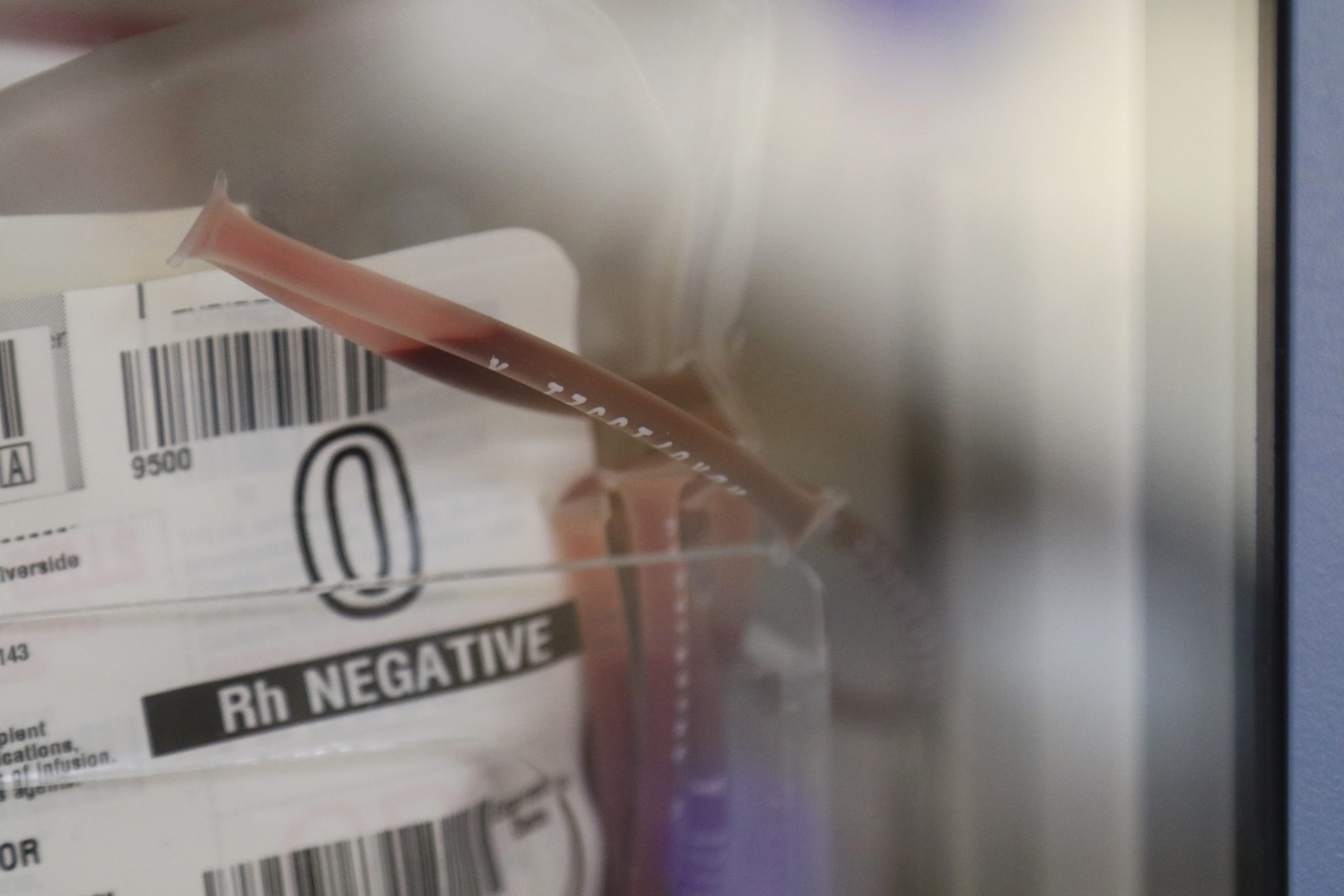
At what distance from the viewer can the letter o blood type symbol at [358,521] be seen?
364 mm

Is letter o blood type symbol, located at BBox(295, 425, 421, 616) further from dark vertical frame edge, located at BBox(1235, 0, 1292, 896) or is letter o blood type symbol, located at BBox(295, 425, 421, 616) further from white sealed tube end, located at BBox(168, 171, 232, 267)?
dark vertical frame edge, located at BBox(1235, 0, 1292, 896)

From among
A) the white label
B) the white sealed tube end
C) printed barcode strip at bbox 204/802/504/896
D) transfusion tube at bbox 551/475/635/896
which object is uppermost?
the white sealed tube end

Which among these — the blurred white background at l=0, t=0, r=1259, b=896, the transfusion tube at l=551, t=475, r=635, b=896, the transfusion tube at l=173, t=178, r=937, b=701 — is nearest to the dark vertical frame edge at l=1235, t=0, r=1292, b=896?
the blurred white background at l=0, t=0, r=1259, b=896

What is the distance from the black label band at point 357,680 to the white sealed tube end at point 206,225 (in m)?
0.15

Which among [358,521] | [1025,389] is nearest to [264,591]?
[358,521]

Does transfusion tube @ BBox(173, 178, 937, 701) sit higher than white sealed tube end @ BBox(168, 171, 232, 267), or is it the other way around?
white sealed tube end @ BBox(168, 171, 232, 267)

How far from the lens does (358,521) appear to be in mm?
367

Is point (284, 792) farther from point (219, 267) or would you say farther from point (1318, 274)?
point (1318, 274)

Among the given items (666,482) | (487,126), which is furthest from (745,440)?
(487,126)

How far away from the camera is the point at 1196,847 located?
1.29 feet

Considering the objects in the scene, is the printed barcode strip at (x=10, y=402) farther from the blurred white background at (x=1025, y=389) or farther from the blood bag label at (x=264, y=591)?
the blurred white background at (x=1025, y=389)

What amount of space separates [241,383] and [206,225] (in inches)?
2.2

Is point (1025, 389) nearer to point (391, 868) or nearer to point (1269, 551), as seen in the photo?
point (1269, 551)

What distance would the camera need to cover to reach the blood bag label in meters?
0.35
